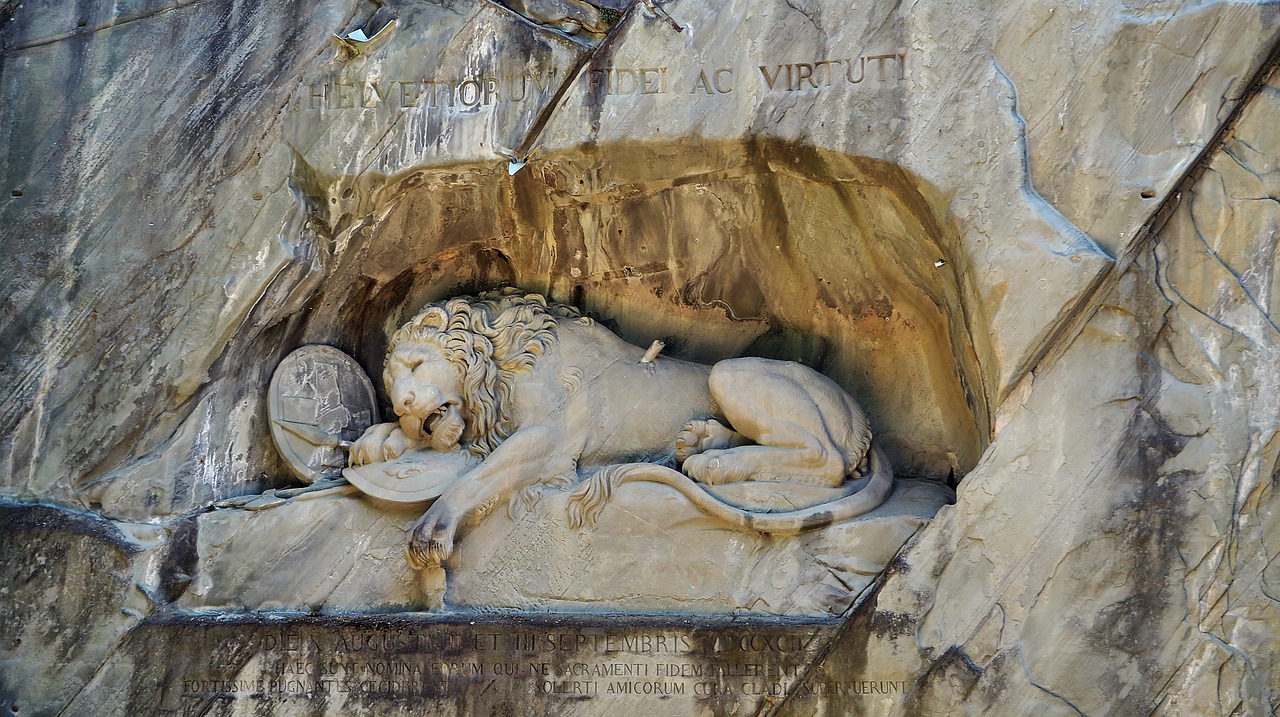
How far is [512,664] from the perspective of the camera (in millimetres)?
5750

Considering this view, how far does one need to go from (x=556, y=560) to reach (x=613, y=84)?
1919 millimetres

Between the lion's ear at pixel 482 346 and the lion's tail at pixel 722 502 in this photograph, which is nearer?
the lion's tail at pixel 722 502

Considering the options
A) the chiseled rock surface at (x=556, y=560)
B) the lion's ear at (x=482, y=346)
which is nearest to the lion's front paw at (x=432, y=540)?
the chiseled rock surface at (x=556, y=560)

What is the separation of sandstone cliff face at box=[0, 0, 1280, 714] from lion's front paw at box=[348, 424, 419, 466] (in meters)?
0.41

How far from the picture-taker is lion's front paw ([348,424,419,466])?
6203 mm

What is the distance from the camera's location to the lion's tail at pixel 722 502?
583 cm

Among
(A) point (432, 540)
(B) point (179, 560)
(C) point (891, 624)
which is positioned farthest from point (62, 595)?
(C) point (891, 624)

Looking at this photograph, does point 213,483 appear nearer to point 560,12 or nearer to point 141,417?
point 141,417

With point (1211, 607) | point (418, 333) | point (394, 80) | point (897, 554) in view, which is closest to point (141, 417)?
point (418, 333)

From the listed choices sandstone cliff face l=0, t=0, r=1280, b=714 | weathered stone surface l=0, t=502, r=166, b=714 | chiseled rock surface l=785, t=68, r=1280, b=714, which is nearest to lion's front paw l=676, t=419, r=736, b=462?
sandstone cliff face l=0, t=0, r=1280, b=714

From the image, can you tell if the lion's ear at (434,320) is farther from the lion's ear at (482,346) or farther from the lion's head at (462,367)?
the lion's ear at (482,346)

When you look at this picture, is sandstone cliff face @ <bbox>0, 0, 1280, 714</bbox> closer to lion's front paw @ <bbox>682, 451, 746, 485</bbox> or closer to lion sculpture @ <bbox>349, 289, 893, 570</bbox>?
lion sculpture @ <bbox>349, 289, 893, 570</bbox>

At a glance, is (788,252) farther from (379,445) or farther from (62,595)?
(62,595)

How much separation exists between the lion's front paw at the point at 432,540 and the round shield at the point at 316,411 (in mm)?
587
